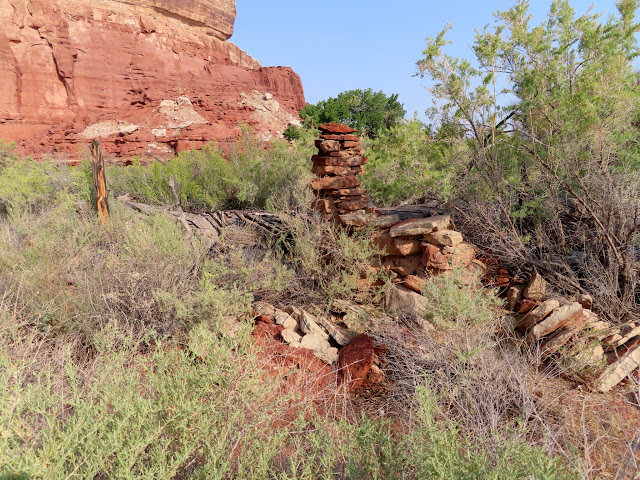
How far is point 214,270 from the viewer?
4219 mm

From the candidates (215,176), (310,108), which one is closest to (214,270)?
(215,176)

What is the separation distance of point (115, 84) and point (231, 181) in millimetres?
26933

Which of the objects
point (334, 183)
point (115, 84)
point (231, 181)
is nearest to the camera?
point (334, 183)

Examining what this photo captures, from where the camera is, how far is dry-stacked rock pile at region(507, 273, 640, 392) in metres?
2.93

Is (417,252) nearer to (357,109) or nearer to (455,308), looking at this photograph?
(455,308)

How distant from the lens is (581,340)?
10.0ft

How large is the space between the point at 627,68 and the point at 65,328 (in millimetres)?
6586

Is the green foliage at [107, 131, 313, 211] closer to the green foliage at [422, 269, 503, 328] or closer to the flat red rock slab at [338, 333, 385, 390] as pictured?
the flat red rock slab at [338, 333, 385, 390]

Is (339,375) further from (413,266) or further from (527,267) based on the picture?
(527,267)

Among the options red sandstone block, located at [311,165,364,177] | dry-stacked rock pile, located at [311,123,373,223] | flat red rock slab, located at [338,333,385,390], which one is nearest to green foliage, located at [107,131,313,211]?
red sandstone block, located at [311,165,364,177]

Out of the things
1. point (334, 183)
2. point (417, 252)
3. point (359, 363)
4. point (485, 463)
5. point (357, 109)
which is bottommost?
point (359, 363)

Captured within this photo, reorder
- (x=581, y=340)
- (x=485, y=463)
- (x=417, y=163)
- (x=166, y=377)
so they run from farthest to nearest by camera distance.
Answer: (x=417, y=163), (x=581, y=340), (x=166, y=377), (x=485, y=463)

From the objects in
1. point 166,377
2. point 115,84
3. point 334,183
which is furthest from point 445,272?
point 115,84

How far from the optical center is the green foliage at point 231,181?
7539 millimetres
